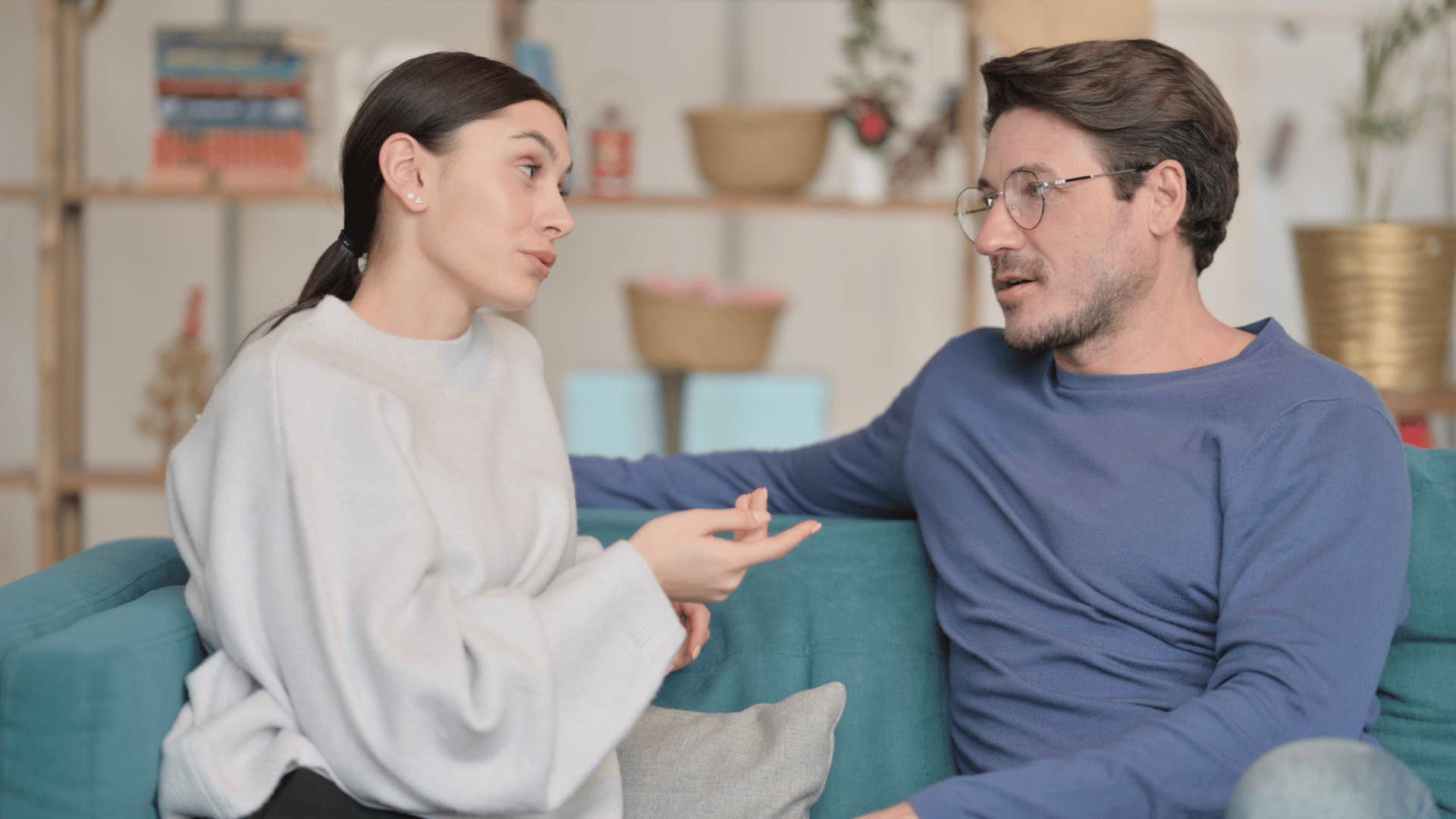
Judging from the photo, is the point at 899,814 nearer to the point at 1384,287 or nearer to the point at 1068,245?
the point at 1068,245

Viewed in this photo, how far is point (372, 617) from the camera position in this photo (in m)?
1.12

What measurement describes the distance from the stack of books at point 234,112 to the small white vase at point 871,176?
1.29 m

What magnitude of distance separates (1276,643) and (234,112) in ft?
8.83

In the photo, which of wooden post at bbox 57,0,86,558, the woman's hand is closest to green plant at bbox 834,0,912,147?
wooden post at bbox 57,0,86,558

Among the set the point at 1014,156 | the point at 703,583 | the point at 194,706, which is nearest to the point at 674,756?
the point at 703,583

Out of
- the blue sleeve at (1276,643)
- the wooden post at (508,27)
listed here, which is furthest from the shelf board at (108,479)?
the blue sleeve at (1276,643)

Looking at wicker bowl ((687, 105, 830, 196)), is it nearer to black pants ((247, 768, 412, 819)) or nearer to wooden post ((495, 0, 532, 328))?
wooden post ((495, 0, 532, 328))

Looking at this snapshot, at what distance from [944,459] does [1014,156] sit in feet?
1.23

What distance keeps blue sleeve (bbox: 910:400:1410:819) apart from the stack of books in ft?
8.08

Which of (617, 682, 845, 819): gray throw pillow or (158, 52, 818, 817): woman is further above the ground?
(158, 52, 818, 817): woman

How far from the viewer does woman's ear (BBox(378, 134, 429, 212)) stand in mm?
1348

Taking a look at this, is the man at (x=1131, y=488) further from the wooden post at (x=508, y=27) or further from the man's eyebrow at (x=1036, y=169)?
the wooden post at (x=508, y=27)

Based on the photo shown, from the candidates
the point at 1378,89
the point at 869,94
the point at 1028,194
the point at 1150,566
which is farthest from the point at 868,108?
the point at 1150,566

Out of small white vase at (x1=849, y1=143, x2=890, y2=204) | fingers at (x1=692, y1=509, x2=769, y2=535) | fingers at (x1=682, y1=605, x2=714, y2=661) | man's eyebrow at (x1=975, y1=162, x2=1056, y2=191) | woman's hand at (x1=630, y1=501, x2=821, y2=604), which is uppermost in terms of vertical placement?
small white vase at (x1=849, y1=143, x2=890, y2=204)
